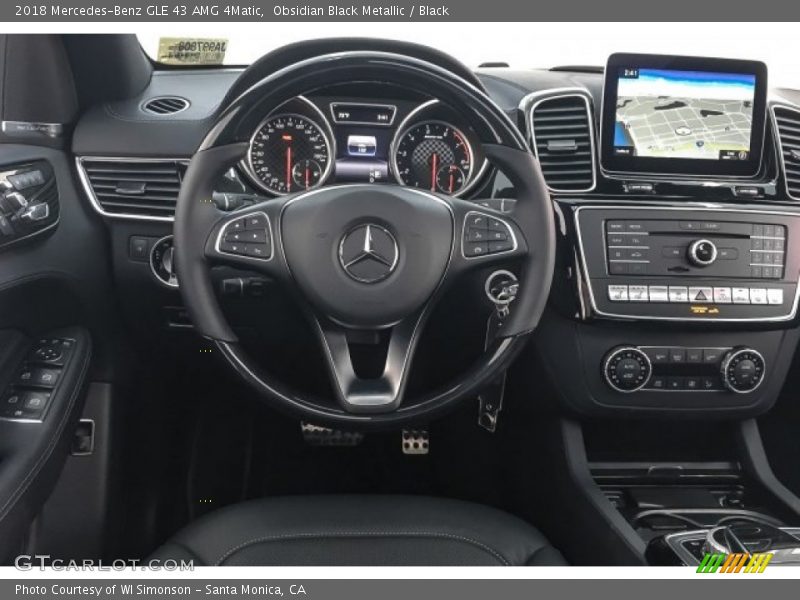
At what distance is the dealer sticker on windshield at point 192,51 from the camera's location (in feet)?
6.54

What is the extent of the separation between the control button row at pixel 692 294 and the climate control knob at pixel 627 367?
0.44ft

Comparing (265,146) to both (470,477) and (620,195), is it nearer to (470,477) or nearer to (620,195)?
(620,195)

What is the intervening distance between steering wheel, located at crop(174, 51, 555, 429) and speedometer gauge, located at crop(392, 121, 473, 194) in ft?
0.83

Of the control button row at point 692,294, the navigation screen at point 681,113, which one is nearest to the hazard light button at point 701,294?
the control button row at point 692,294

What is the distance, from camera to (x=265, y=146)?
174 centimetres

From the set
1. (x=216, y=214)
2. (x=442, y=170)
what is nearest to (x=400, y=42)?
(x=442, y=170)

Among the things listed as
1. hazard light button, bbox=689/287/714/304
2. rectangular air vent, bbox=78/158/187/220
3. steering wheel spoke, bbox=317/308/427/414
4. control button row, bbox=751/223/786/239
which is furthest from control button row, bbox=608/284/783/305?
rectangular air vent, bbox=78/158/187/220

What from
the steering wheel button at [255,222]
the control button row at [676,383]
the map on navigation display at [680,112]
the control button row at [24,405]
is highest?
the map on navigation display at [680,112]

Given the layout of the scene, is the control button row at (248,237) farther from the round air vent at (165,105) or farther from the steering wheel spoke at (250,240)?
the round air vent at (165,105)

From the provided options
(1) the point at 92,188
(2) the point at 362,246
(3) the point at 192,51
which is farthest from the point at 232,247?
(3) the point at 192,51

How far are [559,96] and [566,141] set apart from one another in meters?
0.10

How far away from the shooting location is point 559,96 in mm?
1953

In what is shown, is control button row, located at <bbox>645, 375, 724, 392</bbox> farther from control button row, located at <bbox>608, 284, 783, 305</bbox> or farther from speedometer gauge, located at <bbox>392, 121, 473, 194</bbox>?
speedometer gauge, located at <bbox>392, 121, 473, 194</bbox>

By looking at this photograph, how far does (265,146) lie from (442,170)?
357mm
